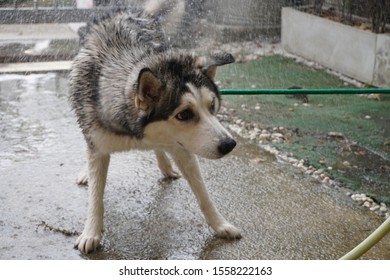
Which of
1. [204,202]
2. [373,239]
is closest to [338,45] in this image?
[204,202]

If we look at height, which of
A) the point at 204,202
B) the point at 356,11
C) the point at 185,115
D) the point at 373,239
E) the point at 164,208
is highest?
the point at 185,115

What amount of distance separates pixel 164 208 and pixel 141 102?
2.79 ft

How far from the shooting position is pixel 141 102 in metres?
2.23

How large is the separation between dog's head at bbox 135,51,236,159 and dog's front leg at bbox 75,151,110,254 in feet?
1.26

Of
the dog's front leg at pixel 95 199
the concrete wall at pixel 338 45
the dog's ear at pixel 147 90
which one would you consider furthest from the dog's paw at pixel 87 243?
the concrete wall at pixel 338 45

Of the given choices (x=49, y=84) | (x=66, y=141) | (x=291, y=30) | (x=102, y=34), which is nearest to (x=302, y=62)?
(x=291, y=30)

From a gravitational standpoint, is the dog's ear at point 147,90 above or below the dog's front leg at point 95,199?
above

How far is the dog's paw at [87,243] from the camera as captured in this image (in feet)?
8.35

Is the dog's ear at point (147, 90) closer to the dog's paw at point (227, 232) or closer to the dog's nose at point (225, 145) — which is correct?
the dog's nose at point (225, 145)

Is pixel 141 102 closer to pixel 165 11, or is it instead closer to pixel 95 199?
pixel 95 199

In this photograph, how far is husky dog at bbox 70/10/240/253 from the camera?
2.23 m

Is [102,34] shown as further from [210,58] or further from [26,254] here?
[26,254]

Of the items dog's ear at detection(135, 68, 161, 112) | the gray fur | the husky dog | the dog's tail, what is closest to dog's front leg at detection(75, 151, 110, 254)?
the husky dog

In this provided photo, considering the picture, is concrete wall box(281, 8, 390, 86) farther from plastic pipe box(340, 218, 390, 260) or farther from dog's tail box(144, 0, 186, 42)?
plastic pipe box(340, 218, 390, 260)
